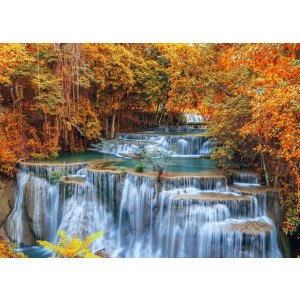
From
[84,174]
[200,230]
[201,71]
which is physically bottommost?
[200,230]

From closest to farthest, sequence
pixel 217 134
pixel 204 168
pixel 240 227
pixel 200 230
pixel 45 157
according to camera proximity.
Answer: pixel 240 227
pixel 200 230
pixel 217 134
pixel 204 168
pixel 45 157

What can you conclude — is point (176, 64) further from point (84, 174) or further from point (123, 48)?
point (84, 174)

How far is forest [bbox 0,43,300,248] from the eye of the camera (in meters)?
3.17

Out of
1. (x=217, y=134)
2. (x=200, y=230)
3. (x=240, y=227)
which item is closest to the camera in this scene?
(x=240, y=227)

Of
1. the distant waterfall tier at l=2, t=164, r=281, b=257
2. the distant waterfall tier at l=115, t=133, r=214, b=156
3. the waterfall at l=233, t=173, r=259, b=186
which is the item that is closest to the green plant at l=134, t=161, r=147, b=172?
the distant waterfall tier at l=2, t=164, r=281, b=257

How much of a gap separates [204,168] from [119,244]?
10.2 ft

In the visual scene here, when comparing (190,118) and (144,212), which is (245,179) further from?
(190,118)

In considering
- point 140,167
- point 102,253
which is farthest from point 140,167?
point 102,253

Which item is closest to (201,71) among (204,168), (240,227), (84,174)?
(204,168)

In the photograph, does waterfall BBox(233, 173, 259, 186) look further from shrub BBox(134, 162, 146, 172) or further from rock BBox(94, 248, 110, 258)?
rock BBox(94, 248, 110, 258)

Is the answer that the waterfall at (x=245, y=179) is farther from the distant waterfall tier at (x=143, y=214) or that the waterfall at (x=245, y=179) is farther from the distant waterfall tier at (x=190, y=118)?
the distant waterfall tier at (x=190, y=118)

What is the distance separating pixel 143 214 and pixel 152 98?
211 inches

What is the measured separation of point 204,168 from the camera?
5832mm

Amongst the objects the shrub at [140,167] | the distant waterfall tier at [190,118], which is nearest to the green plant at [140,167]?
the shrub at [140,167]
